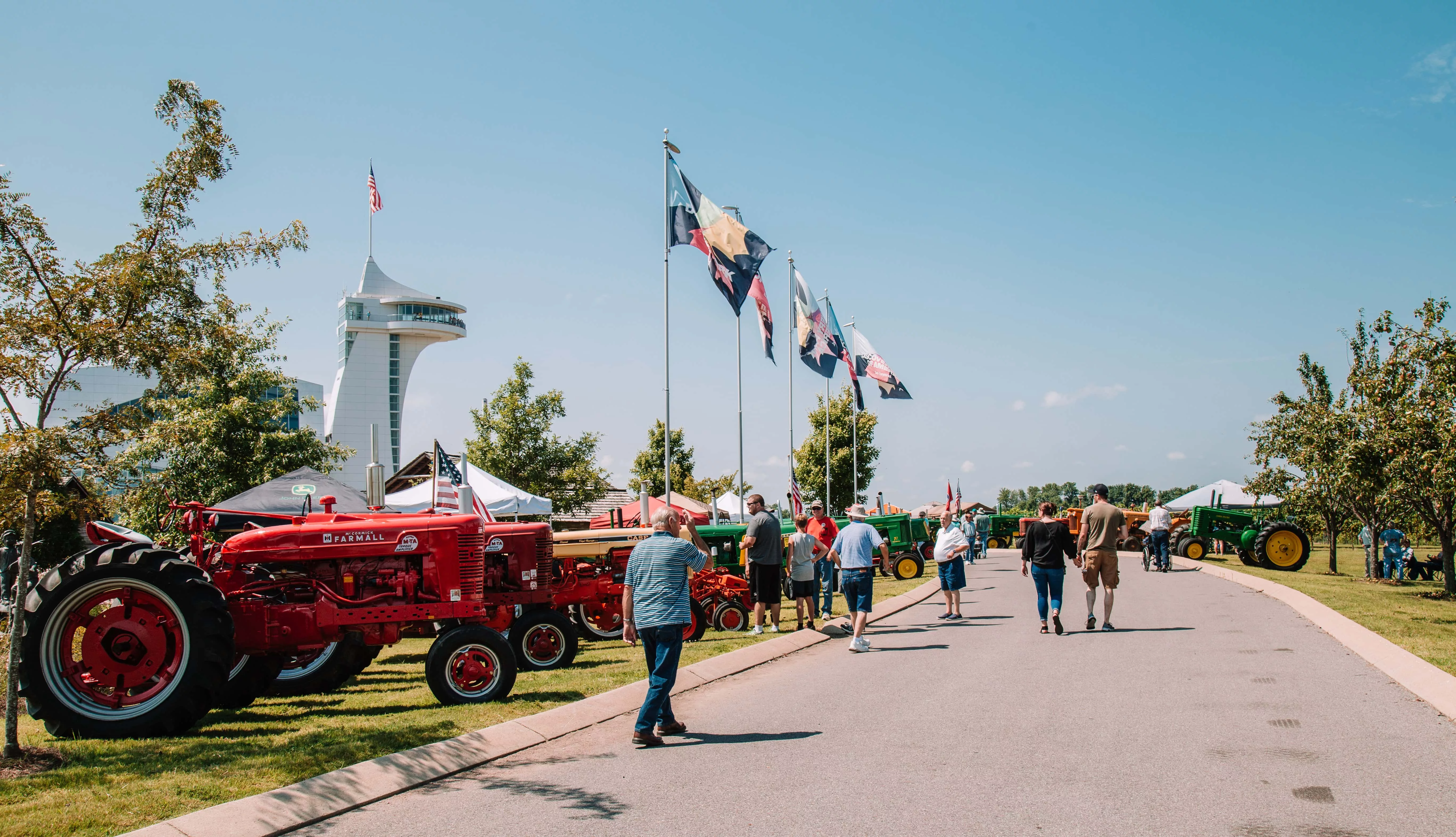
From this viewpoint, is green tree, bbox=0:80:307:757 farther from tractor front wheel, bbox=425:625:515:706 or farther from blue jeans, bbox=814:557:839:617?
blue jeans, bbox=814:557:839:617

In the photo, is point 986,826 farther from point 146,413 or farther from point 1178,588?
point 1178,588

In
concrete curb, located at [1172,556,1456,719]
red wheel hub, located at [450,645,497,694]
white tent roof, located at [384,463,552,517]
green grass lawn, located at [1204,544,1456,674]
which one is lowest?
green grass lawn, located at [1204,544,1456,674]

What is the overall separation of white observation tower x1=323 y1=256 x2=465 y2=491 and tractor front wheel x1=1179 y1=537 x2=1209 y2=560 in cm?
6338

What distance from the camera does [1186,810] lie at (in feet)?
16.8

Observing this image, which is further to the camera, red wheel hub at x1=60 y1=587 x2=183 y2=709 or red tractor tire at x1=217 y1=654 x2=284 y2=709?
red tractor tire at x1=217 y1=654 x2=284 y2=709

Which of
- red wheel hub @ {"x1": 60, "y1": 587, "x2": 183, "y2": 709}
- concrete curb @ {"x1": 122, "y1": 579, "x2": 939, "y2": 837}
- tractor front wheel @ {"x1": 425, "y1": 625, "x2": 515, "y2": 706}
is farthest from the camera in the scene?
tractor front wheel @ {"x1": 425, "y1": 625, "x2": 515, "y2": 706}

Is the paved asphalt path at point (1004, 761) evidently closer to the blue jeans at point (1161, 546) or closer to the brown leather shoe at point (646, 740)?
the brown leather shoe at point (646, 740)

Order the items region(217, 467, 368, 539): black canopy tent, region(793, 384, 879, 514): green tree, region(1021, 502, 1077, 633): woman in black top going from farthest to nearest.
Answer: region(793, 384, 879, 514): green tree → region(217, 467, 368, 539): black canopy tent → region(1021, 502, 1077, 633): woman in black top

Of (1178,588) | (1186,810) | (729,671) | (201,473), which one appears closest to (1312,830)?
(1186,810)

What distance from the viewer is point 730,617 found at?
13617 mm

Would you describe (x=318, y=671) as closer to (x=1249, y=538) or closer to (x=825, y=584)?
(x=825, y=584)

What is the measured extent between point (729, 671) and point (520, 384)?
1008 inches

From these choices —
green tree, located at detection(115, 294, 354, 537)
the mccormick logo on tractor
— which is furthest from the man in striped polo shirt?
green tree, located at detection(115, 294, 354, 537)

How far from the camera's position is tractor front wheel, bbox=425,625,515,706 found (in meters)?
8.28
